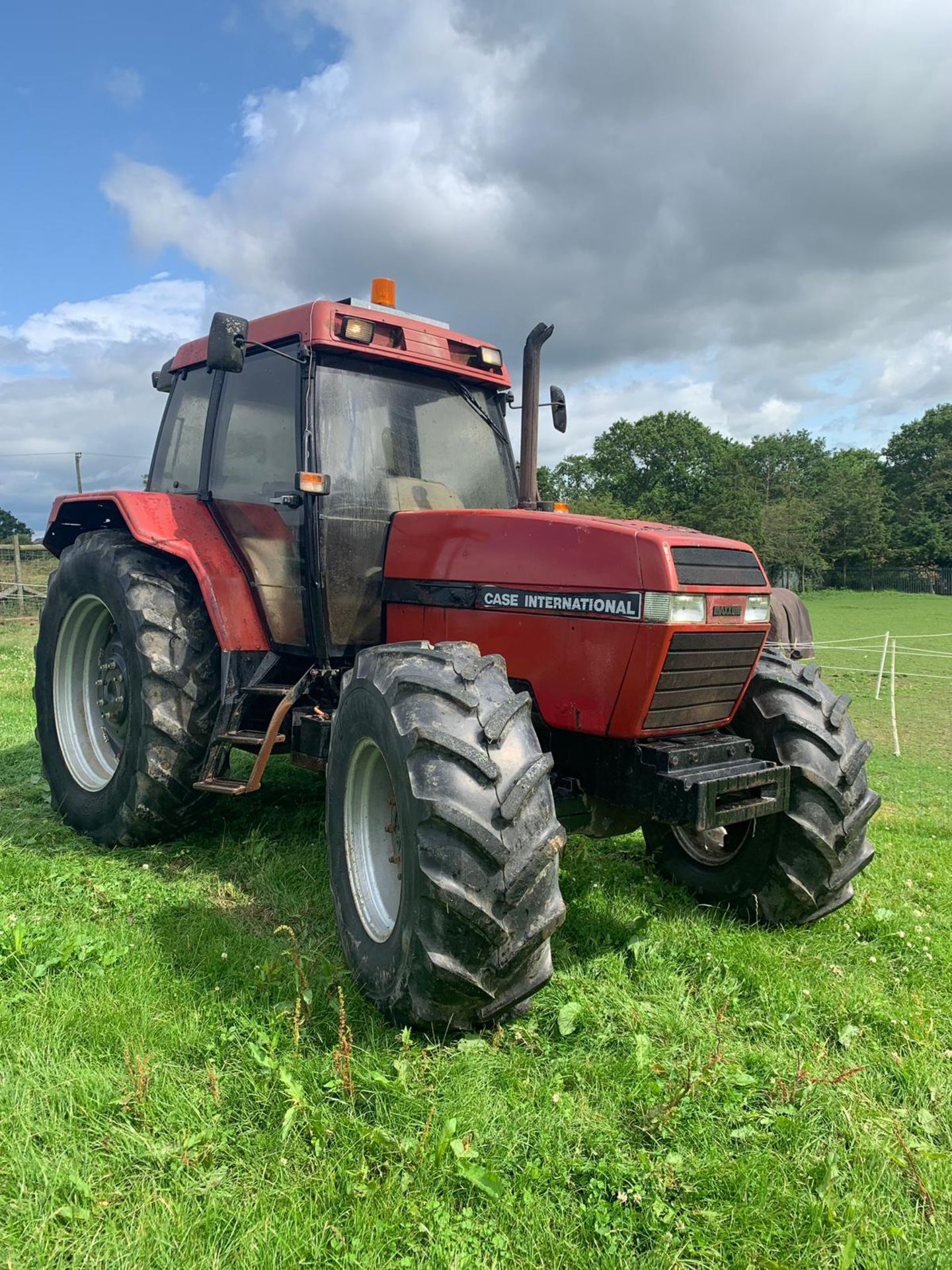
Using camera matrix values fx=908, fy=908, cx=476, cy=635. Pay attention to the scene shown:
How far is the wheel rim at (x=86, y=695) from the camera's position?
16.8 ft

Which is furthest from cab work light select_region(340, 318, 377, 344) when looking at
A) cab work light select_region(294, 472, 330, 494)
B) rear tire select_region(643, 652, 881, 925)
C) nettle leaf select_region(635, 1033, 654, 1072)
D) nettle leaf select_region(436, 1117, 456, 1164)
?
nettle leaf select_region(436, 1117, 456, 1164)

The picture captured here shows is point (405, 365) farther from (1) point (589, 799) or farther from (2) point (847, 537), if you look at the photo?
(2) point (847, 537)

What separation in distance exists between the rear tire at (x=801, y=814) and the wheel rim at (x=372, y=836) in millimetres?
1520

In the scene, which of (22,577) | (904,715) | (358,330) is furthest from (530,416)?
(22,577)

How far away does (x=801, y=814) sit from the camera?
12.0ft

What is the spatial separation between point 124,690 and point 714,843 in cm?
311

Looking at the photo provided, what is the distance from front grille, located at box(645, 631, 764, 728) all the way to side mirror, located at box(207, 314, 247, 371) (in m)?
2.22

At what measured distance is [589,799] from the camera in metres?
3.74

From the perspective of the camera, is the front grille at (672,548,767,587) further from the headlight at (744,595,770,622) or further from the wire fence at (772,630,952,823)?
the wire fence at (772,630,952,823)

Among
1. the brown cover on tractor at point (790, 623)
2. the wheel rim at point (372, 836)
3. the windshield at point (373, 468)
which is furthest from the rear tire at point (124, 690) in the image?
the brown cover on tractor at point (790, 623)

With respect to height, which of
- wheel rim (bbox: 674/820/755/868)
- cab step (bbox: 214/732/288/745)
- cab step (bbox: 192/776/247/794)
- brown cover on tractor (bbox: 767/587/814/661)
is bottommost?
wheel rim (bbox: 674/820/755/868)

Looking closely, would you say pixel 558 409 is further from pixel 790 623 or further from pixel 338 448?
pixel 790 623

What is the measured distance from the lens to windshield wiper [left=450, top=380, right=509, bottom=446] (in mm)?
4758

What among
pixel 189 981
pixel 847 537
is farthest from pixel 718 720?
pixel 847 537
